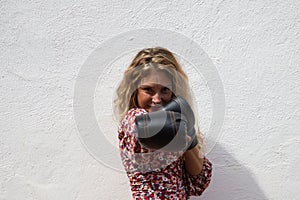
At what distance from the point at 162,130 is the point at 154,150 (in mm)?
112

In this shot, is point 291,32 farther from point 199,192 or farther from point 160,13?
point 199,192

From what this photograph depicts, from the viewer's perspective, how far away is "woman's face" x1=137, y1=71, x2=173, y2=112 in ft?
3.70

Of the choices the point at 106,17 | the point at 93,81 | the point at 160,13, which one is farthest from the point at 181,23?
the point at 93,81

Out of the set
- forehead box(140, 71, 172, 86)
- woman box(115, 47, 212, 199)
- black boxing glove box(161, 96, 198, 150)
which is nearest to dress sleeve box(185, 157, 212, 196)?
woman box(115, 47, 212, 199)

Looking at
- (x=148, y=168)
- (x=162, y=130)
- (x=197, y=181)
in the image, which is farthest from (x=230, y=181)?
(x=162, y=130)

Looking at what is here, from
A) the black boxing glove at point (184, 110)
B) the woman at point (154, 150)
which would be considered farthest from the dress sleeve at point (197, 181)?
the black boxing glove at point (184, 110)

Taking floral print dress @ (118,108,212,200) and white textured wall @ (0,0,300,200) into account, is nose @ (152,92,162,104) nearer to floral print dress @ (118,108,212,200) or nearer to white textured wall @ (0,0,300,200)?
floral print dress @ (118,108,212,200)

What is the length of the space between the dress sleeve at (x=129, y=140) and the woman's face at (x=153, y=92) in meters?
0.07

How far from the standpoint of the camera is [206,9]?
4.75 feet

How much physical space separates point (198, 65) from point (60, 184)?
0.71m

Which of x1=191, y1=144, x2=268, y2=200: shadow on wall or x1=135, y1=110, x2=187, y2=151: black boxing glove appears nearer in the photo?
x1=135, y1=110, x2=187, y2=151: black boxing glove

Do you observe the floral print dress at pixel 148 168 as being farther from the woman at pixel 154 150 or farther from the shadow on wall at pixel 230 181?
the shadow on wall at pixel 230 181

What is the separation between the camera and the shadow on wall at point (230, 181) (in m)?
1.42

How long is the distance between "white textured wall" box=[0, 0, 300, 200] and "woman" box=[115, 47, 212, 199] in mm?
238
